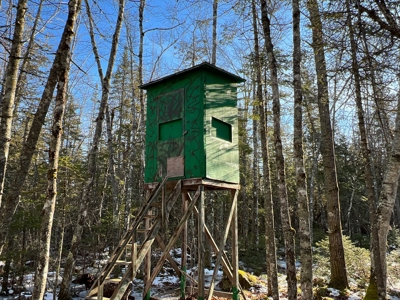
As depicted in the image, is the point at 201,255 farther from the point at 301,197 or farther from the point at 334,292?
the point at 334,292

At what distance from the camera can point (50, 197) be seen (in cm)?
446

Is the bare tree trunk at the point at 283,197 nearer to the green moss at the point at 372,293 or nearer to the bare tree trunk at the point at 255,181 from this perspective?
the green moss at the point at 372,293

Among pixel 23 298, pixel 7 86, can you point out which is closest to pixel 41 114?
pixel 7 86

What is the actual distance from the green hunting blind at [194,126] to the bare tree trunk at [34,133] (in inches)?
99.8

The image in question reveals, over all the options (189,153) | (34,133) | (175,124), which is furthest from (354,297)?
(34,133)

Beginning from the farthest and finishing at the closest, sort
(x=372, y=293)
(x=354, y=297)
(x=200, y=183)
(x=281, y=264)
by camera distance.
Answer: (x=281, y=264)
(x=354, y=297)
(x=372, y=293)
(x=200, y=183)

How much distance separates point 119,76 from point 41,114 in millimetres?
15642

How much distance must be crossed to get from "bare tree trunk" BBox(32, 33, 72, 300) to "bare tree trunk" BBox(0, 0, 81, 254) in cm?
7

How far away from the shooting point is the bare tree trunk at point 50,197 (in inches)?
166

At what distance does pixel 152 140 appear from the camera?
697 centimetres

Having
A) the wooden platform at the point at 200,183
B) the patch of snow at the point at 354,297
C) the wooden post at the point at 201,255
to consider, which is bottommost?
the patch of snow at the point at 354,297

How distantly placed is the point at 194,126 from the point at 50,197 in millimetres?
3058

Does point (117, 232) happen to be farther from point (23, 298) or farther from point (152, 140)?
point (152, 140)

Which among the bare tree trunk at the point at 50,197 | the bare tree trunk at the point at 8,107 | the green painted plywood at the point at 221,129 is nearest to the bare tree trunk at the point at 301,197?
the green painted plywood at the point at 221,129
